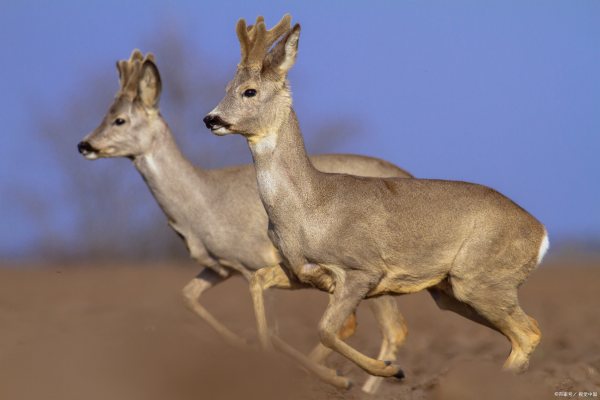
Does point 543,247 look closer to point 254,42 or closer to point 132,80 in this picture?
point 254,42

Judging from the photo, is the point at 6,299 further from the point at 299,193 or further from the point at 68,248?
the point at 68,248

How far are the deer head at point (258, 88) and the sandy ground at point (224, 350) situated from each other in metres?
1.90

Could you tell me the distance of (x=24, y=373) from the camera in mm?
10219

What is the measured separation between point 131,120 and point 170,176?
32.1 inches

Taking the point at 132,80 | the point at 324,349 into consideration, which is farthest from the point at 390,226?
the point at 132,80

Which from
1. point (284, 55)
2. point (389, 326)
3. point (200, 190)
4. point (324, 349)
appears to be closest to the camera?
point (284, 55)

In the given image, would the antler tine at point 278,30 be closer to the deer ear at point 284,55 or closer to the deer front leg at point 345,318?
the deer ear at point 284,55

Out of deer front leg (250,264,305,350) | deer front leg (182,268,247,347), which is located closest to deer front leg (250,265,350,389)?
deer front leg (250,264,305,350)

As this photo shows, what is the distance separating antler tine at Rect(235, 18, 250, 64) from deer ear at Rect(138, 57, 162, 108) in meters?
4.06

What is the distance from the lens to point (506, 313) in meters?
10.8

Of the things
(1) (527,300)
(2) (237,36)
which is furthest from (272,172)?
(1) (527,300)

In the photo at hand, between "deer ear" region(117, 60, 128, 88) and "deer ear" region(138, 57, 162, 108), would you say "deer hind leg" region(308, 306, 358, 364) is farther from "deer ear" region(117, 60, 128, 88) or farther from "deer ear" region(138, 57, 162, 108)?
"deer ear" region(117, 60, 128, 88)

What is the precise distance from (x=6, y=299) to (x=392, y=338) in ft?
29.7

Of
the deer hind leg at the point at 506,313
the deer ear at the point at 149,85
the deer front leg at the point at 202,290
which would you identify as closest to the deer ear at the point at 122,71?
the deer ear at the point at 149,85
